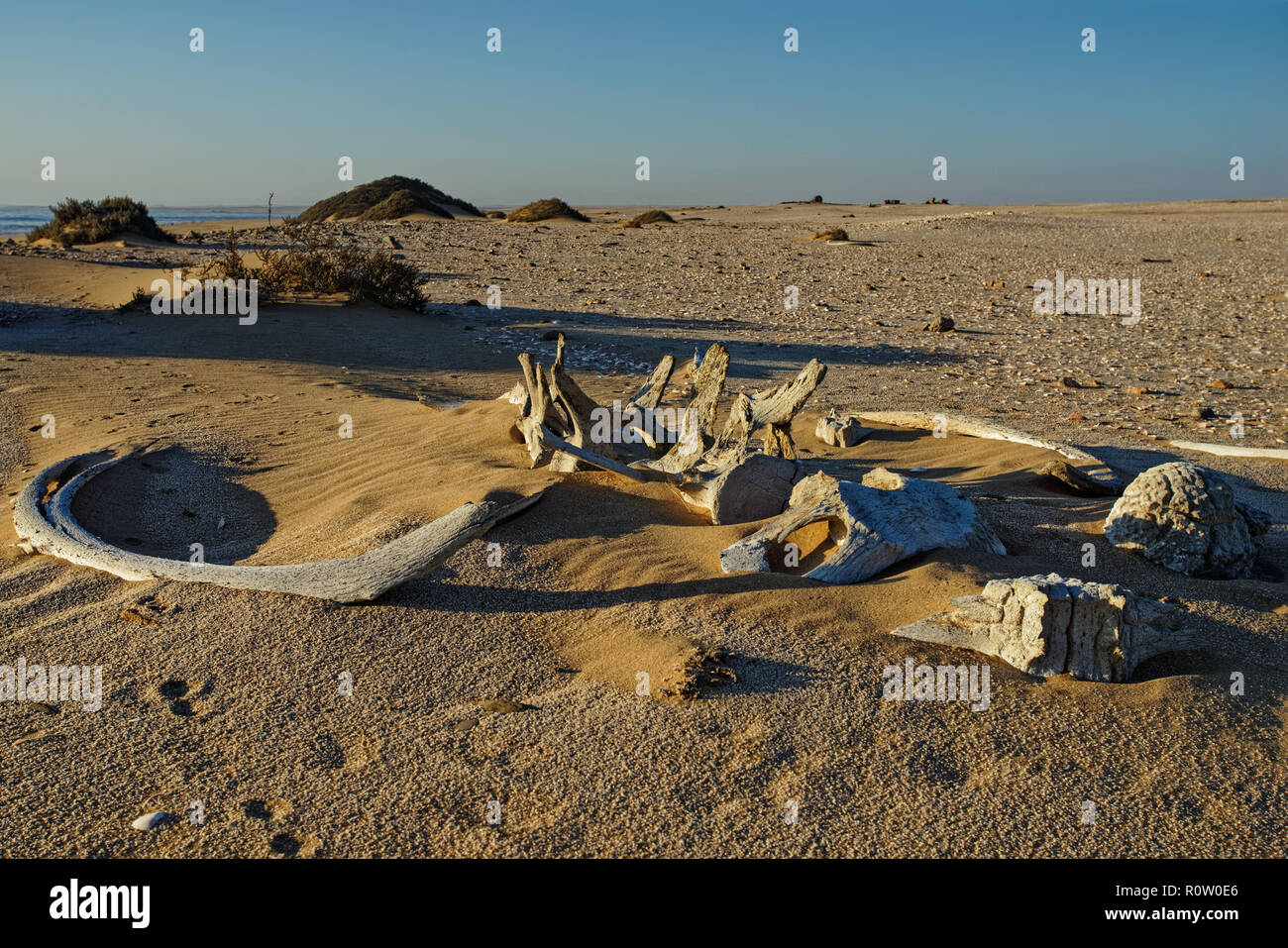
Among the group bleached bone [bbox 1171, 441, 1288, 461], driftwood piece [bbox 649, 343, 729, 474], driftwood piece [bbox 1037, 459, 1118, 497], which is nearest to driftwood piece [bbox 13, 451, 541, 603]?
driftwood piece [bbox 649, 343, 729, 474]

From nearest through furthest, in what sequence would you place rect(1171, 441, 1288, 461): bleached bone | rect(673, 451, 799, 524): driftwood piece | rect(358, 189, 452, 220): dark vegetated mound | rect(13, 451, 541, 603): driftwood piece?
1. rect(13, 451, 541, 603): driftwood piece
2. rect(673, 451, 799, 524): driftwood piece
3. rect(1171, 441, 1288, 461): bleached bone
4. rect(358, 189, 452, 220): dark vegetated mound

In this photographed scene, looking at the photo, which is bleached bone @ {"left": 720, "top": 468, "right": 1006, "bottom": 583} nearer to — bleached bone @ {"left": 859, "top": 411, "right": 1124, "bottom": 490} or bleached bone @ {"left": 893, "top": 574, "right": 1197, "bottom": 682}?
bleached bone @ {"left": 893, "top": 574, "right": 1197, "bottom": 682}

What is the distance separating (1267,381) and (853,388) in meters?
4.00

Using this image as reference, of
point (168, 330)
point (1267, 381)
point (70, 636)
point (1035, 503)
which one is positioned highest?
point (168, 330)

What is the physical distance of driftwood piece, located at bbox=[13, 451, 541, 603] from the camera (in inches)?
143

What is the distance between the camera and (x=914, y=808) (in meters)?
2.55

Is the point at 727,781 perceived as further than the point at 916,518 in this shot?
No

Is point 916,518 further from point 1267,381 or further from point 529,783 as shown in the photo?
point 1267,381

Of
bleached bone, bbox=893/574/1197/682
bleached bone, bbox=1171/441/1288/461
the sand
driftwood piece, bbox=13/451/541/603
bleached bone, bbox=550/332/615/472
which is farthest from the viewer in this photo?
bleached bone, bbox=1171/441/1288/461

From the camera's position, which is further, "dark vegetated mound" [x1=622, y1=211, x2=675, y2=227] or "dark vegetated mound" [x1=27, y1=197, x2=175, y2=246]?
"dark vegetated mound" [x1=622, y1=211, x2=675, y2=227]

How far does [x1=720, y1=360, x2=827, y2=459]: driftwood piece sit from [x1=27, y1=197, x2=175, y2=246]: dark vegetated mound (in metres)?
19.4

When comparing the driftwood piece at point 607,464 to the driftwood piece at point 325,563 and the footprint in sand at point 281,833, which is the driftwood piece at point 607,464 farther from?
the footprint in sand at point 281,833

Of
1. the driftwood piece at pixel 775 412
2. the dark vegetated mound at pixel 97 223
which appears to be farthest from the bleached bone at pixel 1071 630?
the dark vegetated mound at pixel 97 223
